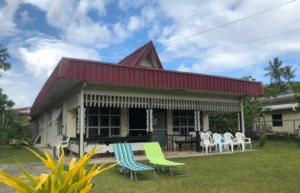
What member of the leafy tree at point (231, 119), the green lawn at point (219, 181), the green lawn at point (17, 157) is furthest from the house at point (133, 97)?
the green lawn at point (219, 181)

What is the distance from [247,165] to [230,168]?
76cm

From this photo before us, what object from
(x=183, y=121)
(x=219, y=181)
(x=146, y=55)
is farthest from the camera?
(x=183, y=121)

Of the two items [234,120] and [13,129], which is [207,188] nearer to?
[234,120]

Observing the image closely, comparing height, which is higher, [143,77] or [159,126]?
[143,77]

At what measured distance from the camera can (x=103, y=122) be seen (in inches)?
420

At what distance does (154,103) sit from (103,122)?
2.59 m

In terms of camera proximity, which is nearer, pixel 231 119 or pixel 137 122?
pixel 137 122

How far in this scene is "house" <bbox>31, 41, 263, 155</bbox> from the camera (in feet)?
27.0

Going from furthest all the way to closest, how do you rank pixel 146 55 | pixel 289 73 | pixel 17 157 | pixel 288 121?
pixel 289 73 → pixel 288 121 → pixel 146 55 → pixel 17 157

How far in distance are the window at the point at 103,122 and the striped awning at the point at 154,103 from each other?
359 mm

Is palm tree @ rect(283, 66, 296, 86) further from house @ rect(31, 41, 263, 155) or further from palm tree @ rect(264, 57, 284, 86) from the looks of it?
house @ rect(31, 41, 263, 155)

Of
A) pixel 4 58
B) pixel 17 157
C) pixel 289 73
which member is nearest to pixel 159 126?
pixel 17 157

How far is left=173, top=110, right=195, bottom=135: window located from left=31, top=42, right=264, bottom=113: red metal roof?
3.05m

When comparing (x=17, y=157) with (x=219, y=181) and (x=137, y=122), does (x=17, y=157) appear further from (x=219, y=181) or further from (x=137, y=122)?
(x=219, y=181)
